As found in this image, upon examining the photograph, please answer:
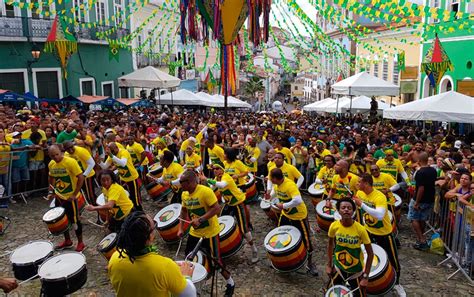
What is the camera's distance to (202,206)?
576cm

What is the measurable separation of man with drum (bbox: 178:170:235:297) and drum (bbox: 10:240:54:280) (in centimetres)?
175

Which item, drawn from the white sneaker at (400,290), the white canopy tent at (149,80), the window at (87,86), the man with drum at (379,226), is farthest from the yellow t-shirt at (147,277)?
the window at (87,86)

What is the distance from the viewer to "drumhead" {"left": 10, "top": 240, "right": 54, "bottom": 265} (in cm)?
518

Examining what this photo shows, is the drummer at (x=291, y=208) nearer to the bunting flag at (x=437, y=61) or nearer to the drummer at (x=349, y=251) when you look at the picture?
the drummer at (x=349, y=251)

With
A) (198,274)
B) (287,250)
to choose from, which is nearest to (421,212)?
(287,250)

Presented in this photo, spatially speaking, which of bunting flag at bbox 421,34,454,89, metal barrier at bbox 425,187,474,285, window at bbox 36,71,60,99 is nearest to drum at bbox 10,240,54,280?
metal barrier at bbox 425,187,474,285

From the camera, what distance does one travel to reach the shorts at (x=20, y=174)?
1019cm

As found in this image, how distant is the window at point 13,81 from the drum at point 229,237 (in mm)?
18011

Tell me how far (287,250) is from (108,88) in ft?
81.3

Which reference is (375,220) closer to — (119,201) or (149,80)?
(119,201)

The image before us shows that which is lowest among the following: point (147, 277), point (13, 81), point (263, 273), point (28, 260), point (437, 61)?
point (263, 273)

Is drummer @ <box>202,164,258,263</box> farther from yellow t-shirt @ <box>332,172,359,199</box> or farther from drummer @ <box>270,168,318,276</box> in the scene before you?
yellow t-shirt @ <box>332,172,359,199</box>

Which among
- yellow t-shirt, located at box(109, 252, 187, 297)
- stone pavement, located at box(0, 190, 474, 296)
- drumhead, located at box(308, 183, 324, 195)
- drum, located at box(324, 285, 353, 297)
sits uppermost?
yellow t-shirt, located at box(109, 252, 187, 297)

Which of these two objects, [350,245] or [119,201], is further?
[119,201]
